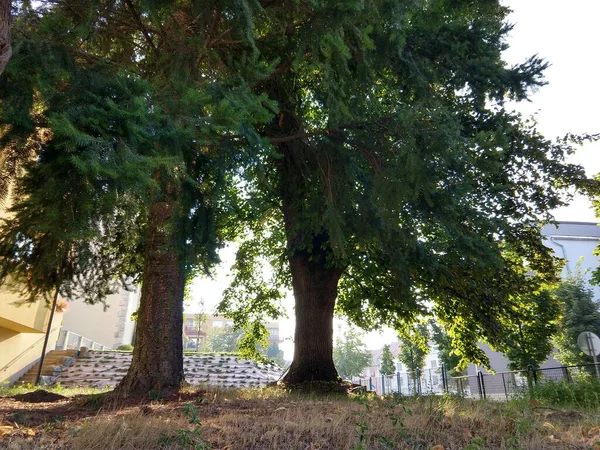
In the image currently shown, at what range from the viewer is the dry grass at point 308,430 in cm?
356

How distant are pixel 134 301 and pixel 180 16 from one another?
34.4 meters

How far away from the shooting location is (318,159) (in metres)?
7.87

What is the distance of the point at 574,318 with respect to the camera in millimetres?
23125

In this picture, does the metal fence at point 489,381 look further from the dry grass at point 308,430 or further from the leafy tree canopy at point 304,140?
the dry grass at point 308,430

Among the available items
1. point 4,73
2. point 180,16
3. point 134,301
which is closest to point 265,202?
point 180,16

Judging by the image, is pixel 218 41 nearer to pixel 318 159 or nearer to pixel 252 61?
pixel 252 61

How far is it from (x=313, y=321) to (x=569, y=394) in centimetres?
512

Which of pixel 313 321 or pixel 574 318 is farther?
pixel 574 318

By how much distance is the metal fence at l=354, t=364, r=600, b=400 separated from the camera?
11695 mm

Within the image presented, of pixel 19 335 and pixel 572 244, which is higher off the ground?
pixel 572 244

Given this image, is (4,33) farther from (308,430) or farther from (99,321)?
(99,321)

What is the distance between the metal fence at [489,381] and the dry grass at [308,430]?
374 cm

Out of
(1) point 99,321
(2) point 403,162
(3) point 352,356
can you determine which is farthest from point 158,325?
(3) point 352,356

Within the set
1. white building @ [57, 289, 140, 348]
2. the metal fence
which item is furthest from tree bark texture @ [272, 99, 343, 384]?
white building @ [57, 289, 140, 348]
